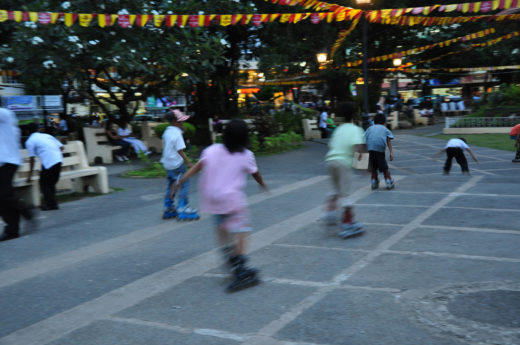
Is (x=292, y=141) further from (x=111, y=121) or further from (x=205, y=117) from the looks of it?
(x=111, y=121)

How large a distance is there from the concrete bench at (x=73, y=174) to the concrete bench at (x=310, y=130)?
12.2 meters

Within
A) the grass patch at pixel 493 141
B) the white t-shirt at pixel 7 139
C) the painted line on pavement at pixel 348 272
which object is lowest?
the painted line on pavement at pixel 348 272

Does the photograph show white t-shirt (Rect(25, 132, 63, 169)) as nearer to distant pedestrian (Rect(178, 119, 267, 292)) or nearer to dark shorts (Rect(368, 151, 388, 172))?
distant pedestrian (Rect(178, 119, 267, 292))

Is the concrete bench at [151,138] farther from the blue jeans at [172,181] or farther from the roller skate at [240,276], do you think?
the roller skate at [240,276]

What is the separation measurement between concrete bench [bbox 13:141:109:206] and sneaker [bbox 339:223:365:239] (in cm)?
560

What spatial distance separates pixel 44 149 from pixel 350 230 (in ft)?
17.2

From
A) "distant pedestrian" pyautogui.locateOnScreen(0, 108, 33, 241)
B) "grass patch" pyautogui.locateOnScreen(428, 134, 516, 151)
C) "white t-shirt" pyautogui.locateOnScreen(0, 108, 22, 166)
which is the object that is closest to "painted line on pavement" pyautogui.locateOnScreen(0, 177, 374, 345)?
"distant pedestrian" pyautogui.locateOnScreen(0, 108, 33, 241)

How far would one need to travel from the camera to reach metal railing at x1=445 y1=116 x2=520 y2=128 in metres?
21.8

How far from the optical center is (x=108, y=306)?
13.6 ft

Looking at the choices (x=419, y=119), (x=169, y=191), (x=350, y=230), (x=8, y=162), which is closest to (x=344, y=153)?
(x=350, y=230)

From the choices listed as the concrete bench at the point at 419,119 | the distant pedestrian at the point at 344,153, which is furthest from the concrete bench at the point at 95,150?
the concrete bench at the point at 419,119

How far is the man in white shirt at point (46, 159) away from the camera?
8.24 meters

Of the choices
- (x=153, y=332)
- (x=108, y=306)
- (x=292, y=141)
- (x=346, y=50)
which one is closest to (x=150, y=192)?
(x=108, y=306)

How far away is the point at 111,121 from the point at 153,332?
1427 cm
